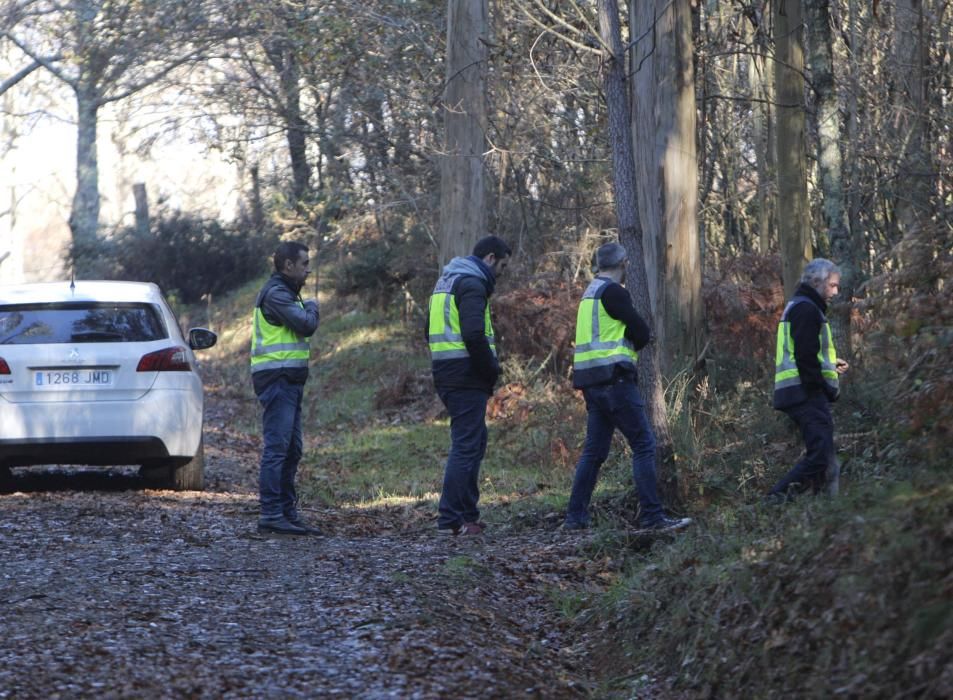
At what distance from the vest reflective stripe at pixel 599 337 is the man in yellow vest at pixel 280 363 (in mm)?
1875

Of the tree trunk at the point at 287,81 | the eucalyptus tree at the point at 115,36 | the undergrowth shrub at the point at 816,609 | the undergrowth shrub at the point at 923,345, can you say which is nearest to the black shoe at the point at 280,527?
the undergrowth shrub at the point at 816,609

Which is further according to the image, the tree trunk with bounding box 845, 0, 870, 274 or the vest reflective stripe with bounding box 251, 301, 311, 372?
the tree trunk with bounding box 845, 0, 870, 274

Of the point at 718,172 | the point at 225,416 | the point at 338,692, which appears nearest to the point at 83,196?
the point at 225,416

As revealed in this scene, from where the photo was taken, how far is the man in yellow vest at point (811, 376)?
9.22 m

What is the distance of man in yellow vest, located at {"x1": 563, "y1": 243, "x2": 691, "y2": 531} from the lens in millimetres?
9031

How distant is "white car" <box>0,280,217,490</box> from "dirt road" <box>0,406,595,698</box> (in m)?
0.80

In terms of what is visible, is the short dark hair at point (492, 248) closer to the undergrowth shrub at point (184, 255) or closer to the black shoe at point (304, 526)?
the black shoe at point (304, 526)

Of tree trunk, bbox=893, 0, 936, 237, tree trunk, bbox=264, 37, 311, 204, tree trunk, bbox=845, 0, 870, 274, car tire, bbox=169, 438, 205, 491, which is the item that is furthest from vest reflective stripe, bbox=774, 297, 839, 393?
tree trunk, bbox=264, 37, 311, 204

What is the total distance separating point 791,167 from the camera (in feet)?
43.5

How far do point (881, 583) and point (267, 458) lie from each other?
5.60 m

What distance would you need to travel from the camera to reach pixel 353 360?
83.5ft

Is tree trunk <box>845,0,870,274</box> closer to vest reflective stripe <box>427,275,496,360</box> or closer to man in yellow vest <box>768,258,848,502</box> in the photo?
man in yellow vest <box>768,258,848,502</box>

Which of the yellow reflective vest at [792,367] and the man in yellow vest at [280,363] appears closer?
the yellow reflective vest at [792,367]

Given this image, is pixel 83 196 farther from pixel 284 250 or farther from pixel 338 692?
pixel 338 692
